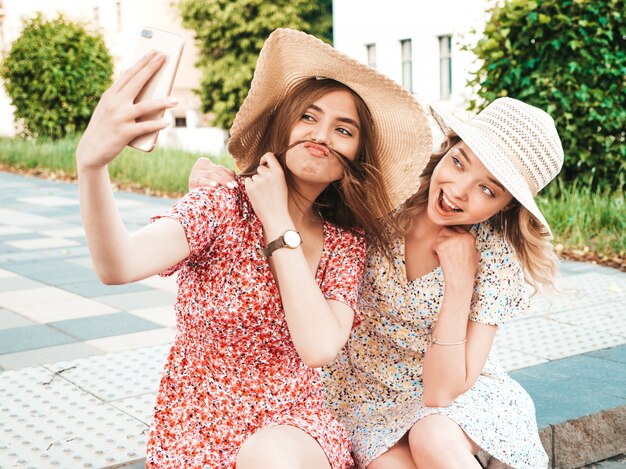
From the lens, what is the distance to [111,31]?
108 ft

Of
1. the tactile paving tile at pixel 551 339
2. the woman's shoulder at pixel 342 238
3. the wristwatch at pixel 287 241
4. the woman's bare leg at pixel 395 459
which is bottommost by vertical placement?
the tactile paving tile at pixel 551 339

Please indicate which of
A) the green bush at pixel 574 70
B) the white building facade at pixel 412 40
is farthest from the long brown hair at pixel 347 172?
the white building facade at pixel 412 40

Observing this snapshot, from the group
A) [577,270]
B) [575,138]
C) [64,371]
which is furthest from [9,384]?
[575,138]

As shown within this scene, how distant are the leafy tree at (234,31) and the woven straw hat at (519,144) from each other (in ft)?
94.1

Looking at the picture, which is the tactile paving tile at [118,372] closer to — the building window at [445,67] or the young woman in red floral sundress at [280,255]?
the young woman in red floral sundress at [280,255]

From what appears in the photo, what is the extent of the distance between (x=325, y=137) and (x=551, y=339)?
2.46 m

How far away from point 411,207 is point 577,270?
4.06m

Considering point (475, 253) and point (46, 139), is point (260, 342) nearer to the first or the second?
point (475, 253)

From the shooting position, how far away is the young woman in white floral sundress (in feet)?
8.43

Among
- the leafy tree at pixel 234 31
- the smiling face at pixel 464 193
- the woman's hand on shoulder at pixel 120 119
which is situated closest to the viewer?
the woman's hand on shoulder at pixel 120 119

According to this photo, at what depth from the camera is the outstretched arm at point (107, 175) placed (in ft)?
5.82

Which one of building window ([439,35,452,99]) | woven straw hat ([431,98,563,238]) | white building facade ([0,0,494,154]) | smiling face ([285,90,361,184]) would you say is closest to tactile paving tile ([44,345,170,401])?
smiling face ([285,90,361,184])

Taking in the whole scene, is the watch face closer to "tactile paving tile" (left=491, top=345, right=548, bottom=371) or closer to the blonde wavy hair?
the blonde wavy hair

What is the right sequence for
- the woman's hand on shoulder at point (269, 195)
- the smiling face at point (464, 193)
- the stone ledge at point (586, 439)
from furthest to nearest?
the stone ledge at point (586, 439)
the smiling face at point (464, 193)
the woman's hand on shoulder at point (269, 195)
